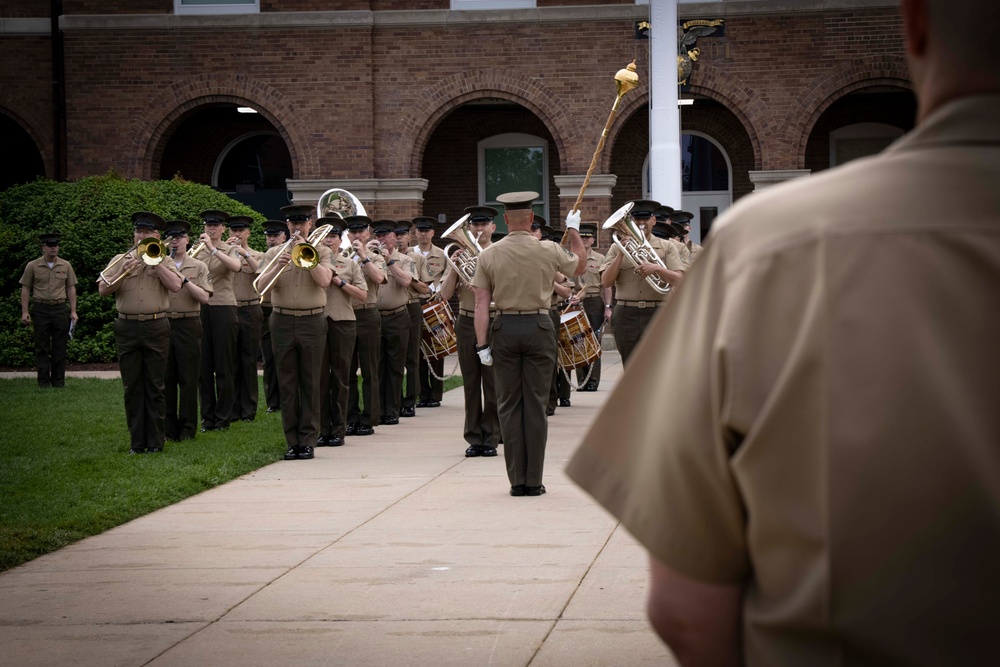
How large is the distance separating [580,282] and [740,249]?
1640 cm

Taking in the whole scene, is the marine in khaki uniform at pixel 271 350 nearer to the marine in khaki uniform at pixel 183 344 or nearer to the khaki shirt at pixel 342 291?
the marine in khaki uniform at pixel 183 344

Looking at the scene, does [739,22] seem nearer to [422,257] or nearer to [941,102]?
[422,257]

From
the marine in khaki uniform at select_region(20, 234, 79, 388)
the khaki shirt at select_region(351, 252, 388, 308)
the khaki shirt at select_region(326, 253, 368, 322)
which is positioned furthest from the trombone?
the marine in khaki uniform at select_region(20, 234, 79, 388)

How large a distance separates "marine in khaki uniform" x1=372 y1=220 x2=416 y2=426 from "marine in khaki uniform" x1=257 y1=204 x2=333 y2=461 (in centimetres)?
279

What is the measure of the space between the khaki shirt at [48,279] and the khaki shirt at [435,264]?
5.98 metres

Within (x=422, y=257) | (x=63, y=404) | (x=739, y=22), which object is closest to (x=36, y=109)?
(x=63, y=404)

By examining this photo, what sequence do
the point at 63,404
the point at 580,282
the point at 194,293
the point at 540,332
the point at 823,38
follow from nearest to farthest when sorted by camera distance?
the point at 540,332 < the point at 194,293 < the point at 63,404 < the point at 580,282 < the point at 823,38

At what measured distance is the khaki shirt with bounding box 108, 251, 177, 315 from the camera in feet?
38.7

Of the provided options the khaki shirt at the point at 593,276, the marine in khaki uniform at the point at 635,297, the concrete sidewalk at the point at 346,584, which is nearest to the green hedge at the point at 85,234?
the khaki shirt at the point at 593,276

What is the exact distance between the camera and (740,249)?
1.68m

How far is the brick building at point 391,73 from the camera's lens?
23.6 metres

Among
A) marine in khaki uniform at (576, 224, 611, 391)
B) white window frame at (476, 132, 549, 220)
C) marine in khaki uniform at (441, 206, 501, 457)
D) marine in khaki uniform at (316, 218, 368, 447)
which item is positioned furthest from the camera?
white window frame at (476, 132, 549, 220)

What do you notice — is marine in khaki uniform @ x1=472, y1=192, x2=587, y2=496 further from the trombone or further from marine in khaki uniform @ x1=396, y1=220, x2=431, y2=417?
marine in khaki uniform @ x1=396, y1=220, x2=431, y2=417

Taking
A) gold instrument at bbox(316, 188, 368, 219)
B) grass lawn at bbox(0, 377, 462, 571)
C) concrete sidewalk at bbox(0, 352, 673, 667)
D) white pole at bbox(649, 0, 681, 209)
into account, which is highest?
white pole at bbox(649, 0, 681, 209)
